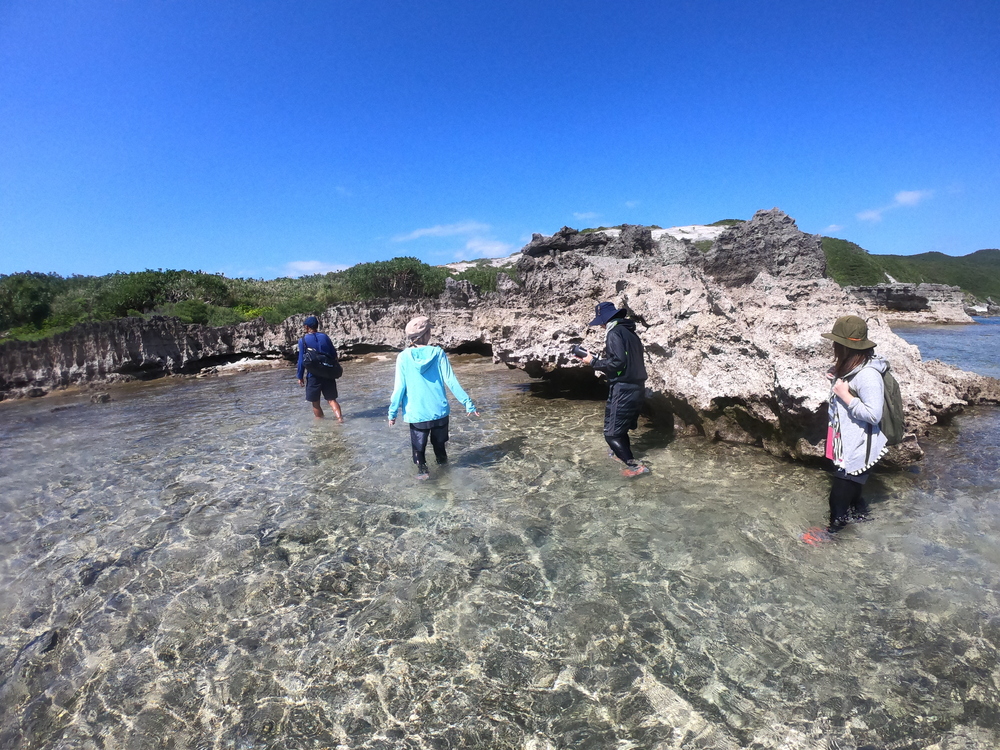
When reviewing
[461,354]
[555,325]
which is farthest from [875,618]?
[461,354]

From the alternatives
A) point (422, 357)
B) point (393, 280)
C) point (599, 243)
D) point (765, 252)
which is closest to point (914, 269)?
point (393, 280)

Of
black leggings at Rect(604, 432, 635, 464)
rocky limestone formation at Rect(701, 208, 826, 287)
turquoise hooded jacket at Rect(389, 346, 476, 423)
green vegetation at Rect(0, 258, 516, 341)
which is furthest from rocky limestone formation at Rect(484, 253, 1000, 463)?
green vegetation at Rect(0, 258, 516, 341)

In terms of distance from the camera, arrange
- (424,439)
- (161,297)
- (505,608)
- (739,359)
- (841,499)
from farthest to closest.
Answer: (161,297) < (739,359) < (424,439) < (841,499) < (505,608)

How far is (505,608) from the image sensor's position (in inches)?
136

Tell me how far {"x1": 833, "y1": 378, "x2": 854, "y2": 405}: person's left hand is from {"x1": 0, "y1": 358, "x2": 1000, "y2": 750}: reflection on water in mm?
1225

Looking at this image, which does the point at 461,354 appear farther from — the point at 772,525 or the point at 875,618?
the point at 875,618

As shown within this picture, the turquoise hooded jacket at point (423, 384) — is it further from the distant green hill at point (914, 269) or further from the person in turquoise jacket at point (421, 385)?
the distant green hill at point (914, 269)

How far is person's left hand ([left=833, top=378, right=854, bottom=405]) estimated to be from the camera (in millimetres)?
3611

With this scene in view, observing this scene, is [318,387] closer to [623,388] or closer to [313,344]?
[313,344]

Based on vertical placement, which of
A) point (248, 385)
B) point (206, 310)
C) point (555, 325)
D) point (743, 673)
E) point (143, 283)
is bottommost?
point (743, 673)

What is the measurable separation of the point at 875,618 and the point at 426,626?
113 inches

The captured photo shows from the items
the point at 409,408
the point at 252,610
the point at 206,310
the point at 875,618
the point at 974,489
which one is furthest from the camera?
the point at 206,310

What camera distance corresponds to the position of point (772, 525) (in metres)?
4.34

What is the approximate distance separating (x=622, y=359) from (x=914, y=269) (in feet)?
304
